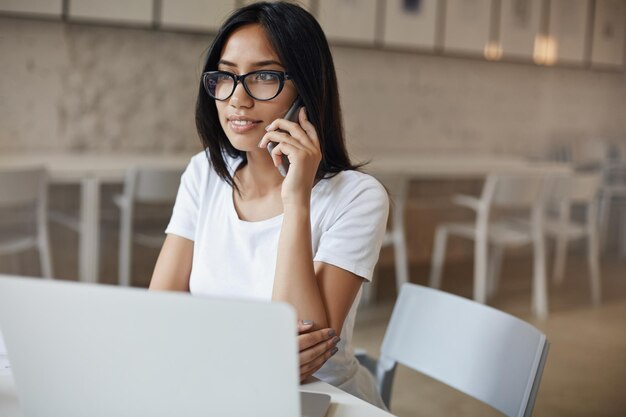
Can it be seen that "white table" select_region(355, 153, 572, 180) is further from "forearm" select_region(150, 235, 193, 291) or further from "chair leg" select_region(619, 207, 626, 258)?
"forearm" select_region(150, 235, 193, 291)

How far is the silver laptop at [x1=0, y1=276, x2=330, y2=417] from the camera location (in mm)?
703

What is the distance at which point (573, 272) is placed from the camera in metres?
5.38

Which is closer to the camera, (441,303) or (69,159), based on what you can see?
(441,303)

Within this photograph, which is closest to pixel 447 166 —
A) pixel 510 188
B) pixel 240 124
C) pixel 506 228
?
pixel 506 228

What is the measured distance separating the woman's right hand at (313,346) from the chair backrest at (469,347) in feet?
0.93

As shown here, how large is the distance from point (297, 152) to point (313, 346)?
0.36 meters

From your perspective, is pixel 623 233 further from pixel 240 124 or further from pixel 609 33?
pixel 240 124

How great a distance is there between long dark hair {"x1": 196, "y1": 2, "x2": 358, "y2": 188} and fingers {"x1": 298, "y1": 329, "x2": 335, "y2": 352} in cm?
36

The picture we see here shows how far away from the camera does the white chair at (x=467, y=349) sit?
1.30 meters

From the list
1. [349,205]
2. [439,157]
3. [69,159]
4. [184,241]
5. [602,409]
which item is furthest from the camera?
[439,157]

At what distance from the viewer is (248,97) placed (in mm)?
1490

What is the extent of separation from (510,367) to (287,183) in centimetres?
51

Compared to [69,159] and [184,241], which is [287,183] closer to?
[184,241]

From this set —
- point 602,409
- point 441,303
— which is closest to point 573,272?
point 602,409
